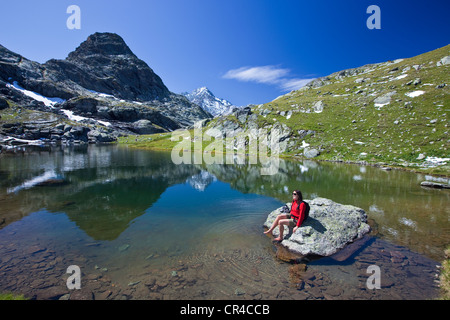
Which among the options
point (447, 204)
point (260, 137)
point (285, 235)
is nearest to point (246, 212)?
point (285, 235)

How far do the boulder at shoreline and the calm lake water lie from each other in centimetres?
74

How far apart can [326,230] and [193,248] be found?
8.66m

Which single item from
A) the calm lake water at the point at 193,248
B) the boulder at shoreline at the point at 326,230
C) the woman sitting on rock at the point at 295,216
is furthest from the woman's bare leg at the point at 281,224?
the calm lake water at the point at 193,248

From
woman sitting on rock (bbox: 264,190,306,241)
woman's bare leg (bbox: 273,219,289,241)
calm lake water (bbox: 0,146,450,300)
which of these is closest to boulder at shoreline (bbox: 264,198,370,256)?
woman's bare leg (bbox: 273,219,289,241)

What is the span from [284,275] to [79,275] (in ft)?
33.0

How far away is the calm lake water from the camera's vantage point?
9242 mm

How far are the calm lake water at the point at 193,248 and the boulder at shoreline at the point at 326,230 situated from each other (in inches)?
29.0

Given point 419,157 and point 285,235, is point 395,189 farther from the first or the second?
point 419,157

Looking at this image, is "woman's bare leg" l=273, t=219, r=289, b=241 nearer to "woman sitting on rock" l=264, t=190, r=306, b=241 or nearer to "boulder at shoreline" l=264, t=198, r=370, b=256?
"woman sitting on rock" l=264, t=190, r=306, b=241

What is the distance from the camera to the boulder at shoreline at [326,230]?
12.3 metres

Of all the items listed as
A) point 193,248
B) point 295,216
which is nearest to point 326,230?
point 295,216

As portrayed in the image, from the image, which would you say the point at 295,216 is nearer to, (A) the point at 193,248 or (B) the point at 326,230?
(B) the point at 326,230

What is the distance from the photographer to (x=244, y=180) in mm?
35750

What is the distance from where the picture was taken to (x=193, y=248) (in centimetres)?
1288
